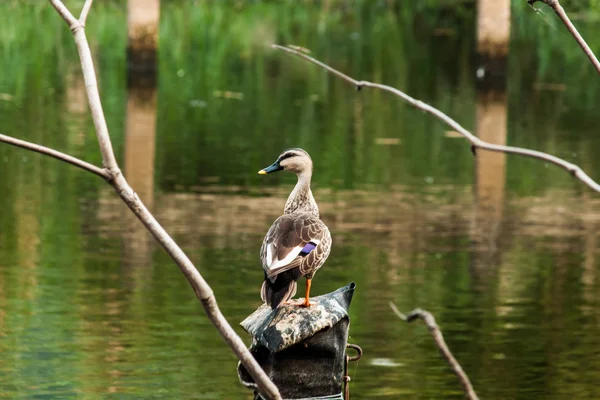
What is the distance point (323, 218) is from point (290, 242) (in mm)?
5825

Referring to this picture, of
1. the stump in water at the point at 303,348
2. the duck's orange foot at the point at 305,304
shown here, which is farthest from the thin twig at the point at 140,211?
the duck's orange foot at the point at 305,304

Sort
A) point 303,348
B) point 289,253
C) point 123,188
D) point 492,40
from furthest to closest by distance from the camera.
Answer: point 492,40
point 303,348
point 289,253
point 123,188

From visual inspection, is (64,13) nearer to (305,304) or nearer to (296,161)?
(305,304)

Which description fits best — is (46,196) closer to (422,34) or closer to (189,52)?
(189,52)

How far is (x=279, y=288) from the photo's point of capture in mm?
5656

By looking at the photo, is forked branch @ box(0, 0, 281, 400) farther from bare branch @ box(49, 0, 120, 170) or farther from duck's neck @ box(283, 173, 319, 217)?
duck's neck @ box(283, 173, 319, 217)

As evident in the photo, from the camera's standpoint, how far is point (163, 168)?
13.7 metres

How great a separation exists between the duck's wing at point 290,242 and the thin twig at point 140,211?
8.08 ft

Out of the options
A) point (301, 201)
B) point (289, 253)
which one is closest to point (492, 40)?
point (301, 201)

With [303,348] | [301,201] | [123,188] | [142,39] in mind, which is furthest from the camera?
[142,39]

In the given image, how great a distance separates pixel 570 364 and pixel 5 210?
5.60 m

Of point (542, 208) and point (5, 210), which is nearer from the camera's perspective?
point (5, 210)

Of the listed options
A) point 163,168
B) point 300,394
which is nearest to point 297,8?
point 163,168

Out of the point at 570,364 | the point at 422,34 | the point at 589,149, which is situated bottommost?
the point at 570,364
